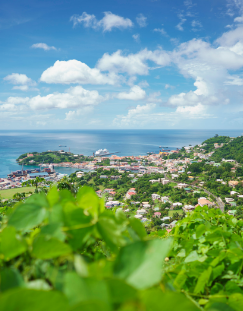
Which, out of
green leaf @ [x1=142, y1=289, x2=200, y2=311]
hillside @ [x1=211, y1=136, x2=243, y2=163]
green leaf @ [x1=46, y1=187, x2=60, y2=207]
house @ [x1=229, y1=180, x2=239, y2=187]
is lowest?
house @ [x1=229, y1=180, x2=239, y2=187]

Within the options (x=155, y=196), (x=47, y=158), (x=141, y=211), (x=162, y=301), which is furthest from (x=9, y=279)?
(x=47, y=158)

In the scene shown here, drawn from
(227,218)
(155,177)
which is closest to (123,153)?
(155,177)

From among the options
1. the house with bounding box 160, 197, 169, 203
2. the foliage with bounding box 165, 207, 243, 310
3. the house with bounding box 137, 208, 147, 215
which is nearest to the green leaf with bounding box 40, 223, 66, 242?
the foliage with bounding box 165, 207, 243, 310

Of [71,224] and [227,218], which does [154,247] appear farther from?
Result: [227,218]

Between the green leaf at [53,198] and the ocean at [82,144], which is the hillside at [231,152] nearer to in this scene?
the ocean at [82,144]

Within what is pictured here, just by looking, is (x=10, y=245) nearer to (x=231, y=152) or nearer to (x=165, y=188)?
(x=165, y=188)

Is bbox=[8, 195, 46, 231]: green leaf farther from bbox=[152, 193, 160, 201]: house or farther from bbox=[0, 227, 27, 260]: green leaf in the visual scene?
bbox=[152, 193, 160, 201]: house
